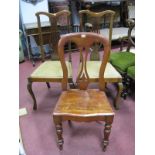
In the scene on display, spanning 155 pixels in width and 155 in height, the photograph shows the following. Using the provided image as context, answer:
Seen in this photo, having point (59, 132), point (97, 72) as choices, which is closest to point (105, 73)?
point (97, 72)

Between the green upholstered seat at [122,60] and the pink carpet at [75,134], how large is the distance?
1.31ft

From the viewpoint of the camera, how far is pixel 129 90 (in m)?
2.46

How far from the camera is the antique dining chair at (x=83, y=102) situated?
1503mm

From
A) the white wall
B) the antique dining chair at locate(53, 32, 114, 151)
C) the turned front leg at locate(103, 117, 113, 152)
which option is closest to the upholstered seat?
the white wall

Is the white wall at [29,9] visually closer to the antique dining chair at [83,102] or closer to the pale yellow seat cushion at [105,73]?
the pale yellow seat cushion at [105,73]

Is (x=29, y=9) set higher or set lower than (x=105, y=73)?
higher

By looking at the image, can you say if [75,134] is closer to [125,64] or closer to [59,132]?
[59,132]

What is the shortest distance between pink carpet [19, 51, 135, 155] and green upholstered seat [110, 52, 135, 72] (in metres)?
0.40

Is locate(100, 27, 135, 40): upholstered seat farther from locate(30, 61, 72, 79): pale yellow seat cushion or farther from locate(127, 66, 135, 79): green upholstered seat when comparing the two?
locate(30, 61, 72, 79): pale yellow seat cushion

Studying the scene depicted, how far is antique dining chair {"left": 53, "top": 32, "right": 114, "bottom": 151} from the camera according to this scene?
1503 millimetres

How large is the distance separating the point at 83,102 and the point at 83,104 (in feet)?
0.09

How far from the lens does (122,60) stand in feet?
7.88

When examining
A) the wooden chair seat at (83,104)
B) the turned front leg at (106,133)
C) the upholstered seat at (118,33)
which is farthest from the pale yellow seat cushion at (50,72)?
the upholstered seat at (118,33)
